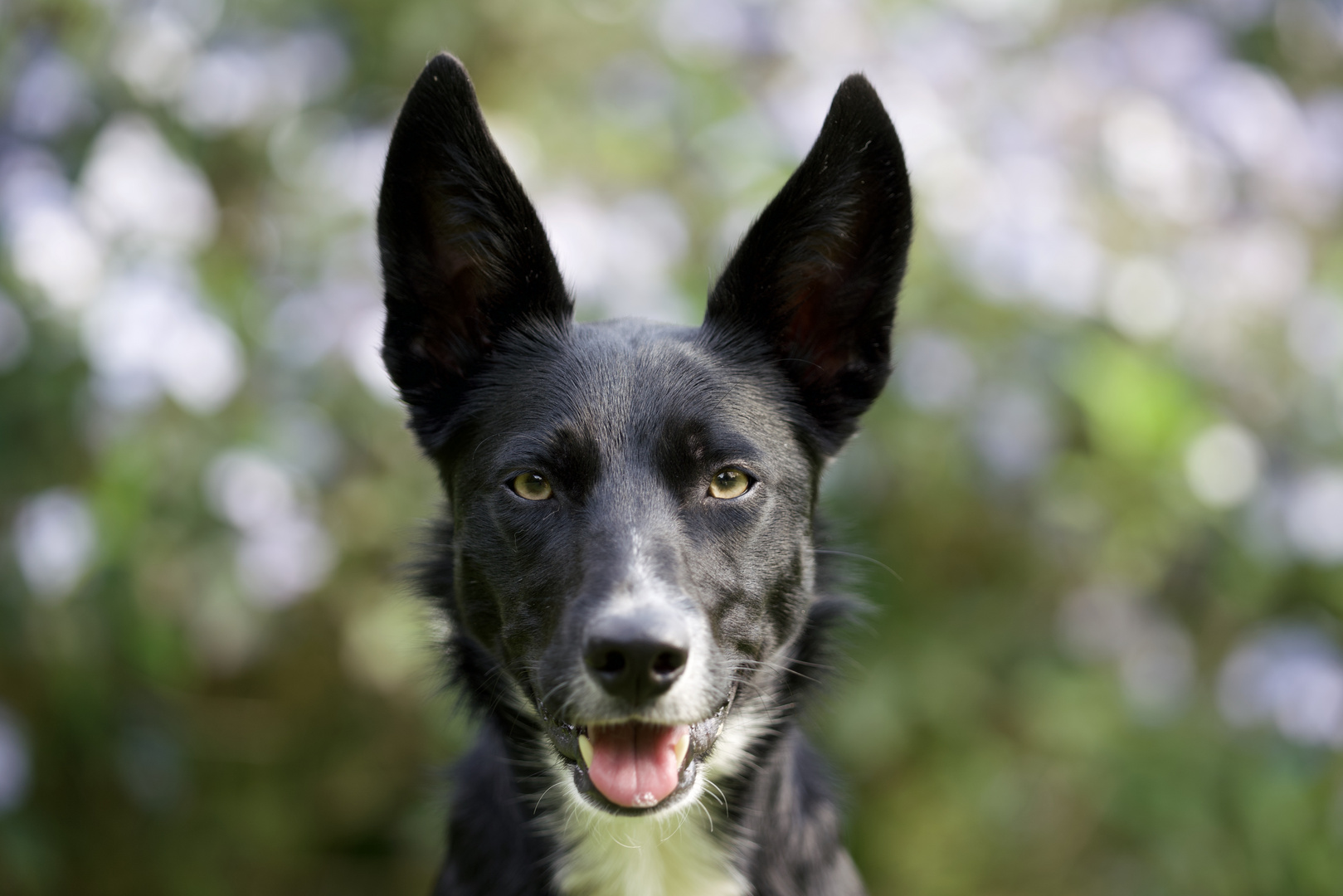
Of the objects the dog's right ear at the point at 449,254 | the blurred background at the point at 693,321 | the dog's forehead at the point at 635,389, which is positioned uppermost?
the dog's right ear at the point at 449,254

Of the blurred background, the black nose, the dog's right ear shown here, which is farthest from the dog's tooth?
the blurred background

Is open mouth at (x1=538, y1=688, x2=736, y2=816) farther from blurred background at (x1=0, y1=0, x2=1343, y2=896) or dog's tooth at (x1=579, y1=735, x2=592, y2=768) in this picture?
blurred background at (x1=0, y1=0, x2=1343, y2=896)

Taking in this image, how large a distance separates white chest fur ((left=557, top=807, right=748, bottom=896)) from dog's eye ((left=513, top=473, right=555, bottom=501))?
0.69m

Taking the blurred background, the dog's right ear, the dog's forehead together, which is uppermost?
the dog's right ear

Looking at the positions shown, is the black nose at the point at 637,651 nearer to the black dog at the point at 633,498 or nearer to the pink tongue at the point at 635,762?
the black dog at the point at 633,498

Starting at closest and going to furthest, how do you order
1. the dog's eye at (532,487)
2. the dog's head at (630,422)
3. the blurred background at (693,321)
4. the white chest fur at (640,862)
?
1. the dog's head at (630,422)
2. the dog's eye at (532,487)
3. the white chest fur at (640,862)
4. the blurred background at (693,321)

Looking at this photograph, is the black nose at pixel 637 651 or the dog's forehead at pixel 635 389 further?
the dog's forehead at pixel 635 389

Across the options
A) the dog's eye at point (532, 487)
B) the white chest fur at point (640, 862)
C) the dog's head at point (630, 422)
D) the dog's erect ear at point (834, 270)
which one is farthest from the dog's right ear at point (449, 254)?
the white chest fur at point (640, 862)

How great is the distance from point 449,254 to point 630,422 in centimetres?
61

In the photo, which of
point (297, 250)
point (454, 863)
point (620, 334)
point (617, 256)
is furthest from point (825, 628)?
point (297, 250)

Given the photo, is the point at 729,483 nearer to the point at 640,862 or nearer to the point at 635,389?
the point at 635,389

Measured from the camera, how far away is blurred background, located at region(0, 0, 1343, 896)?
388 cm

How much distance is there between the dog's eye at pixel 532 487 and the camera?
2.35 m

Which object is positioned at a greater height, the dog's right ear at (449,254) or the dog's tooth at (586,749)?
the dog's right ear at (449,254)
